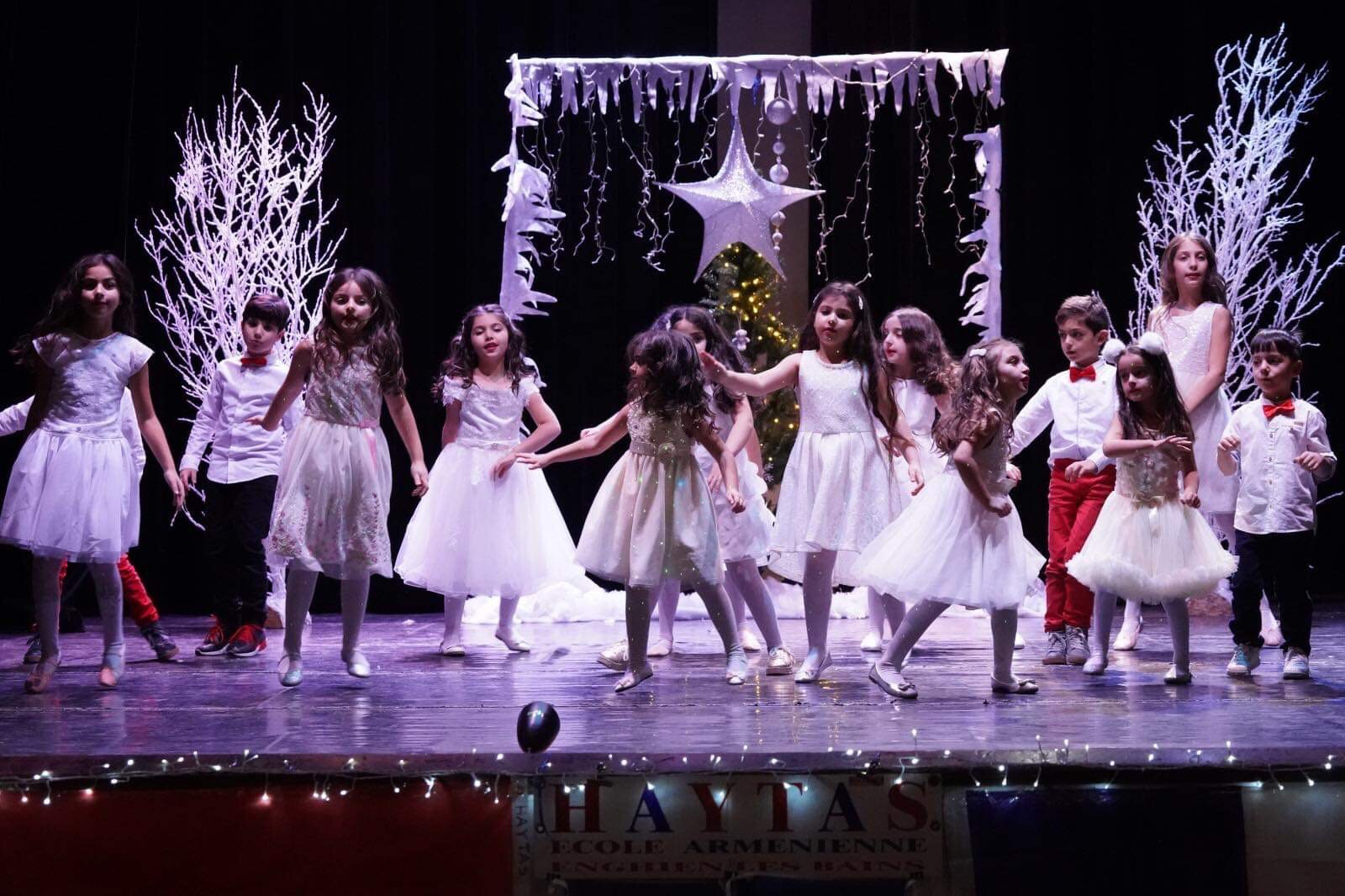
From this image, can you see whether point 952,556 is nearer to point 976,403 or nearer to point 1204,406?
point 976,403

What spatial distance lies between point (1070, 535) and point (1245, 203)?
8.59 ft

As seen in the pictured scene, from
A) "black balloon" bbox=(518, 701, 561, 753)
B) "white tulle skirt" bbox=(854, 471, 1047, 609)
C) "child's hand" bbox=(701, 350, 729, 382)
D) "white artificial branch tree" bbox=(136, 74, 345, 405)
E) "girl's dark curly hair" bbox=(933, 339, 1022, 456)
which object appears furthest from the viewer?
"white artificial branch tree" bbox=(136, 74, 345, 405)

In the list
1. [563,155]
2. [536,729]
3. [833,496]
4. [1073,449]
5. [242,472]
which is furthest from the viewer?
[563,155]

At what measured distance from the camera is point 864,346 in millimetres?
4555

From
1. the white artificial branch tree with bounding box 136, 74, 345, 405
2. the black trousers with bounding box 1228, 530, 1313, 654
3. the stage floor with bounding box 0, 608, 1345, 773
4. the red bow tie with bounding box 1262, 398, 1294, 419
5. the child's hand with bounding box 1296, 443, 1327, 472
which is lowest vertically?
the stage floor with bounding box 0, 608, 1345, 773

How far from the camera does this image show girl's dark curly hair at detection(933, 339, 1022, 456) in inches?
161

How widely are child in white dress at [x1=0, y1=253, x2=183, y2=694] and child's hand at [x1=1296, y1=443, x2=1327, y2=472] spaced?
3914mm

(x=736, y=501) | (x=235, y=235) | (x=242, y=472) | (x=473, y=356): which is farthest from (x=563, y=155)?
(x=736, y=501)

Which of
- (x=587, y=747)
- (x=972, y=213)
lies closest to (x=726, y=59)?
(x=972, y=213)

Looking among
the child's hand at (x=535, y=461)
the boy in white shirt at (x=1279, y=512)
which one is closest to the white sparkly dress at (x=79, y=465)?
the child's hand at (x=535, y=461)

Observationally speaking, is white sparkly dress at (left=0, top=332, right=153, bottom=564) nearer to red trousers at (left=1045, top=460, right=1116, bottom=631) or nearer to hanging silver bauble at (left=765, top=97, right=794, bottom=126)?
hanging silver bauble at (left=765, top=97, right=794, bottom=126)

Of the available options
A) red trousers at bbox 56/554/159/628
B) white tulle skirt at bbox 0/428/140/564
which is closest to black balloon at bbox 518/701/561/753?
white tulle skirt at bbox 0/428/140/564

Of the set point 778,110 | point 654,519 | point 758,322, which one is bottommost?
point 654,519

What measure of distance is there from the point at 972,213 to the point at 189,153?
4.44 m
